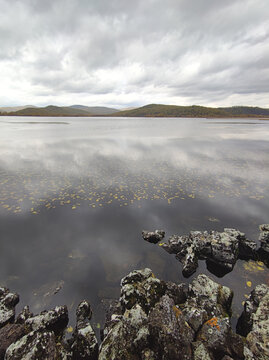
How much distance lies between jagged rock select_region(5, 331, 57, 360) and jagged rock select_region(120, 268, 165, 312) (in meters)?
2.53

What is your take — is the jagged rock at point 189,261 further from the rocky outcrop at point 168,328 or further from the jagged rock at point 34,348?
the jagged rock at point 34,348

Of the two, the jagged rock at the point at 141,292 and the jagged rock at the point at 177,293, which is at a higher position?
the jagged rock at the point at 141,292

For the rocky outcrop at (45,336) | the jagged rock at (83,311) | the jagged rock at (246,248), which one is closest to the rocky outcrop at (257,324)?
the jagged rock at (246,248)

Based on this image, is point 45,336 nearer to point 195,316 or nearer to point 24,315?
point 24,315

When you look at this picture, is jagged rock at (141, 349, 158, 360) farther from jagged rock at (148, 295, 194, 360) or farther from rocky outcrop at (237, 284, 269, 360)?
rocky outcrop at (237, 284, 269, 360)

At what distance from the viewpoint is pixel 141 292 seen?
21.7 feet


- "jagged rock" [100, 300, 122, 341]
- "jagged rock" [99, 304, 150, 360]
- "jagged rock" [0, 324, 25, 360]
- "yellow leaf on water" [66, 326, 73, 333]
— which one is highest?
"jagged rock" [99, 304, 150, 360]

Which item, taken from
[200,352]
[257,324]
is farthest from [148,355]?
[257,324]

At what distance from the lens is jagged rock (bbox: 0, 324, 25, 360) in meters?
5.00

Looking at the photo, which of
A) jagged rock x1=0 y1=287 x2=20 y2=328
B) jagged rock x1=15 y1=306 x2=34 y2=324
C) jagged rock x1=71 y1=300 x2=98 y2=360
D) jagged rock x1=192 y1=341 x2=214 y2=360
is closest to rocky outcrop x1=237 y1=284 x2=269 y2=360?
jagged rock x1=192 y1=341 x2=214 y2=360

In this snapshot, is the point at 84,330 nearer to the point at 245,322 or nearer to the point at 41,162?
the point at 245,322

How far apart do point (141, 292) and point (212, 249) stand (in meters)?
4.67

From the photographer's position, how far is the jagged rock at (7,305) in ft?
19.9

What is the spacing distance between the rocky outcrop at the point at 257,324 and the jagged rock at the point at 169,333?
1.63 m
